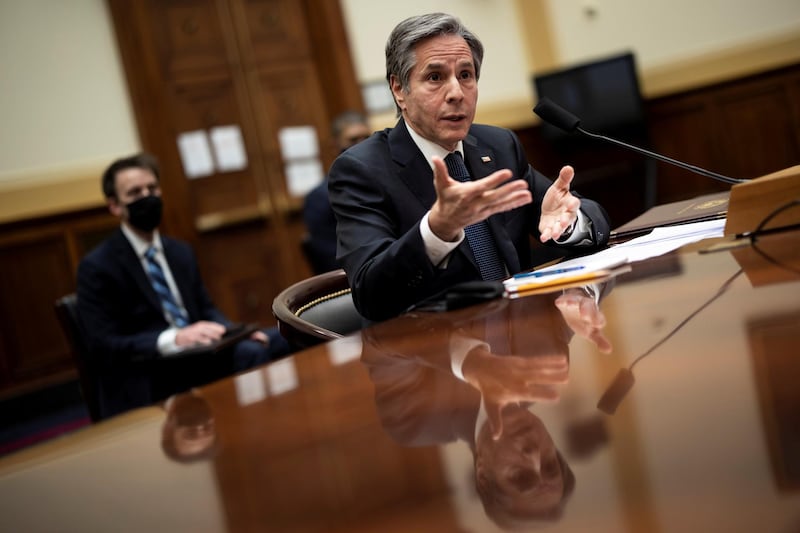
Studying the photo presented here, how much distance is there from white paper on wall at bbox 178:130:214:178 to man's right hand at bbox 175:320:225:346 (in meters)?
2.95

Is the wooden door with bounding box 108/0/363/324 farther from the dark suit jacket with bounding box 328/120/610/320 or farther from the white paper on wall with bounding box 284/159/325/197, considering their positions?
the dark suit jacket with bounding box 328/120/610/320

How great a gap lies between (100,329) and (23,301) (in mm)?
2407

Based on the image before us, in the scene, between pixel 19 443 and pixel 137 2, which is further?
pixel 137 2

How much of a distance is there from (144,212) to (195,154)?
8.31 ft

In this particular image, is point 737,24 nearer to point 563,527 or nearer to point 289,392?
point 289,392

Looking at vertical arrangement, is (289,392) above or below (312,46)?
below

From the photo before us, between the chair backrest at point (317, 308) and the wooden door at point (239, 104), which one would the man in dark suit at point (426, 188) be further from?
the wooden door at point (239, 104)

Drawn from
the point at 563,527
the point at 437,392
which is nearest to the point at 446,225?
the point at 437,392

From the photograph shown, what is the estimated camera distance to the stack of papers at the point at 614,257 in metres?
1.47

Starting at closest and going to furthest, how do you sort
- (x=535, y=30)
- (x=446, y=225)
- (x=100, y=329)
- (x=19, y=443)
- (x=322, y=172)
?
(x=446, y=225), (x=100, y=329), (x=19, y=443), (x=322, y=172), (x=535, y=30)

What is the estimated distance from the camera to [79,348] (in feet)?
9.83

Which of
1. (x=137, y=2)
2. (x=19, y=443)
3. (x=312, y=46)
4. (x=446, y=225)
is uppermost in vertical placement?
(x=137, y=2)

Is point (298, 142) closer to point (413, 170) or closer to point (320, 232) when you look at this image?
point (320, 232)

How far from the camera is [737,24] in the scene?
21.3 ft
